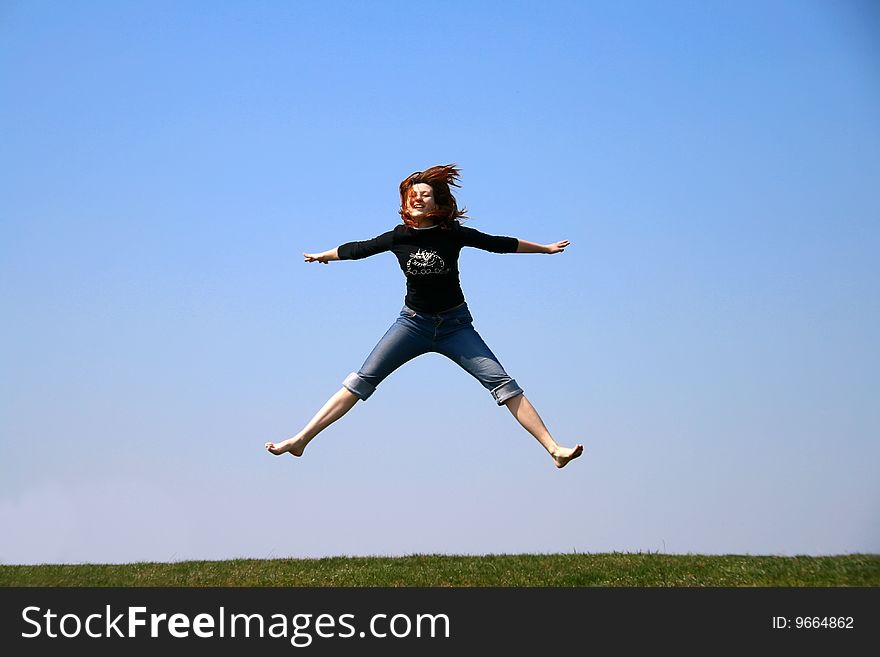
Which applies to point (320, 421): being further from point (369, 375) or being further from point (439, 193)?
point (439, 193)

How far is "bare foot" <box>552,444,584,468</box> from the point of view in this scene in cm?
1016

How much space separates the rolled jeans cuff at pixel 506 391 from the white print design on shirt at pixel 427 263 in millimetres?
1323

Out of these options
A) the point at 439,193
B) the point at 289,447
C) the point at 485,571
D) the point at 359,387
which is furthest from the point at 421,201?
the point at 485,571

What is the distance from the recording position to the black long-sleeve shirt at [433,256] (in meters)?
10.2

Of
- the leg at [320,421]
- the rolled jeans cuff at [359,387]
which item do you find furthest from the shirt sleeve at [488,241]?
the leg at [320,421]

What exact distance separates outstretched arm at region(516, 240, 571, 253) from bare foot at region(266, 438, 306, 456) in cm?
303

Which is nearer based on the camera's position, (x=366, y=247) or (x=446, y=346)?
(x=446, y=346)

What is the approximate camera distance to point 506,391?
408 inches

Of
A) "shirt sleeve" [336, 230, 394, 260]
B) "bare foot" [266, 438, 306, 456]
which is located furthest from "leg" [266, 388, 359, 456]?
"shirt sleeve" [336, 230, 394, 260]

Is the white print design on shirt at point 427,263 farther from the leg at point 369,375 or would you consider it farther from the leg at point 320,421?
the leg at point 320,421

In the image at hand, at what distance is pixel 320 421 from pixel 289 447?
442mm

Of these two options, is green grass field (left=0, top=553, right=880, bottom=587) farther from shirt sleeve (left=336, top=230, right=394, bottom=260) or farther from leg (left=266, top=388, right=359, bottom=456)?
shirt sleeve (left=336, top=230, right=394, bottom=260)

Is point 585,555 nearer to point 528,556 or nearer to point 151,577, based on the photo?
point 528,556
